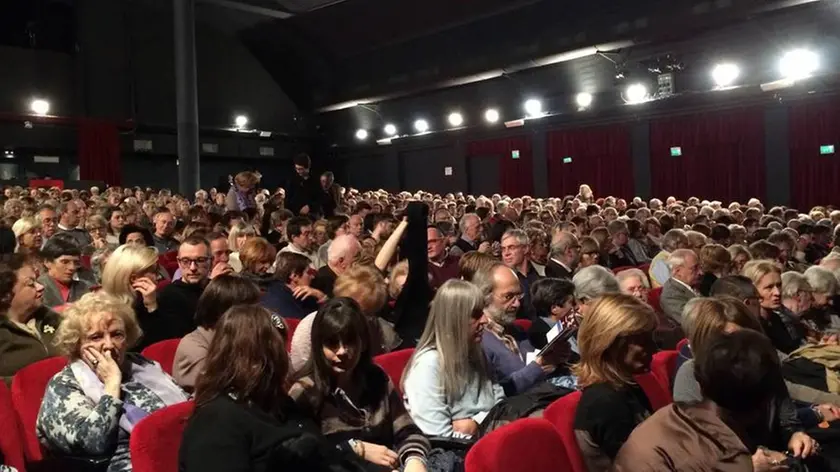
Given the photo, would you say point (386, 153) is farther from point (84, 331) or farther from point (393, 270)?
point (84, 331)

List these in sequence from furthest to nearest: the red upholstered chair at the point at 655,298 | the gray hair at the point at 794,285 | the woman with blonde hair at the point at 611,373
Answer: the red upholstered chair at the point at 655,298 < the gray hair at the point at 794,285 < the woman with blonde hair at the point at 611,373

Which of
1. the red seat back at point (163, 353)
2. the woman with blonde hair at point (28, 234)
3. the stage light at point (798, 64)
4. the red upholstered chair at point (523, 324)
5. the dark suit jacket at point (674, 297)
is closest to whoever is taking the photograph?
the red seat back at point (163, 353)

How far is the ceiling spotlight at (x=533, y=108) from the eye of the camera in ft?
52.1

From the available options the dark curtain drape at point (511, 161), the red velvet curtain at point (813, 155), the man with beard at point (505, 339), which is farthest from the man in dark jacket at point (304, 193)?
the dark curtain drape at point (511, 161)

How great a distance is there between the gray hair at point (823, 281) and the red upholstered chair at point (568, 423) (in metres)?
2.82

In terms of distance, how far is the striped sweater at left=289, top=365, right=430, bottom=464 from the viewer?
94.8 inches

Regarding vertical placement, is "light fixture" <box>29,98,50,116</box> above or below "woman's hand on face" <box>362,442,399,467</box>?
above

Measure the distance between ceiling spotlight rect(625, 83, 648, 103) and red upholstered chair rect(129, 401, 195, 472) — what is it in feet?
42.4

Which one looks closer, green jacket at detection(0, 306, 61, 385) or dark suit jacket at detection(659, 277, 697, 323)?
green jacket at detection(0, 306, 61, 385)

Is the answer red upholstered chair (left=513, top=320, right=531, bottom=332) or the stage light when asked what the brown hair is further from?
the stage light

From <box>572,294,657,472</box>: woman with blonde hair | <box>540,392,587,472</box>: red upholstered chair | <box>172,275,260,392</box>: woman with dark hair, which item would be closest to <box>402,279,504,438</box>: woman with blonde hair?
<box>540,392,587,472</box>: red upholstered chair

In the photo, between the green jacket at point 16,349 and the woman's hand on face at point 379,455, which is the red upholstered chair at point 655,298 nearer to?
the woman's hand on face at point 379,455

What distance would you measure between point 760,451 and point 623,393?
43 centimetres

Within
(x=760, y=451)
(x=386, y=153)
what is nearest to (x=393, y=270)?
(x=760, y=451)
